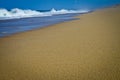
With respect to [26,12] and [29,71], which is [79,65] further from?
[26,12]

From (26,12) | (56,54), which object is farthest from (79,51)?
(26,12)

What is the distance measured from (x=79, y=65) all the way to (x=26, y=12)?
27.8 m

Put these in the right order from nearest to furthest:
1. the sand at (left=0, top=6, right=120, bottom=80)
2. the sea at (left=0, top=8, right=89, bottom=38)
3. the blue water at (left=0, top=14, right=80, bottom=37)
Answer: the sand at (left=0, top=6, right=120, bottom=80)
the blue water at (left=0, top=14, right=80, bottom=37)
the sea at (left=0, top=8, right=89, bottom=38)

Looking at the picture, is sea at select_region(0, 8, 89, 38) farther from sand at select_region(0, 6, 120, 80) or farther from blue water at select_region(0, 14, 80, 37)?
sand at select_region(0, 6, 120, 80)

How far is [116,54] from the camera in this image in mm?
3066

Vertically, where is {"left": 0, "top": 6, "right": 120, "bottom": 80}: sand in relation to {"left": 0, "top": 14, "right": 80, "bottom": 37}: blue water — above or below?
below

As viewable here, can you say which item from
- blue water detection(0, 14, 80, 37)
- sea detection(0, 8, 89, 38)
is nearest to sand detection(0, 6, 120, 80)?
sea detection(0, 8, 89, 38)

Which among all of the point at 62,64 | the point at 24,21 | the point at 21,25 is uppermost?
the point at 24,21

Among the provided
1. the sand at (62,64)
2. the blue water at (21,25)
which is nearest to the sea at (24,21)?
the blue water at (21,25)

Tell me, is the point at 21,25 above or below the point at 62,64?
above

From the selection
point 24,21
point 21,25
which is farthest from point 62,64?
point 24,21

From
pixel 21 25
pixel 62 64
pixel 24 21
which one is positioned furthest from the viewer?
pixel 24 21

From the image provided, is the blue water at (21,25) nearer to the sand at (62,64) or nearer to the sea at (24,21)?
the sea at (24,21)

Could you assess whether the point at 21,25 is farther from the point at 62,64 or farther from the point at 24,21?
the point at 62,64
